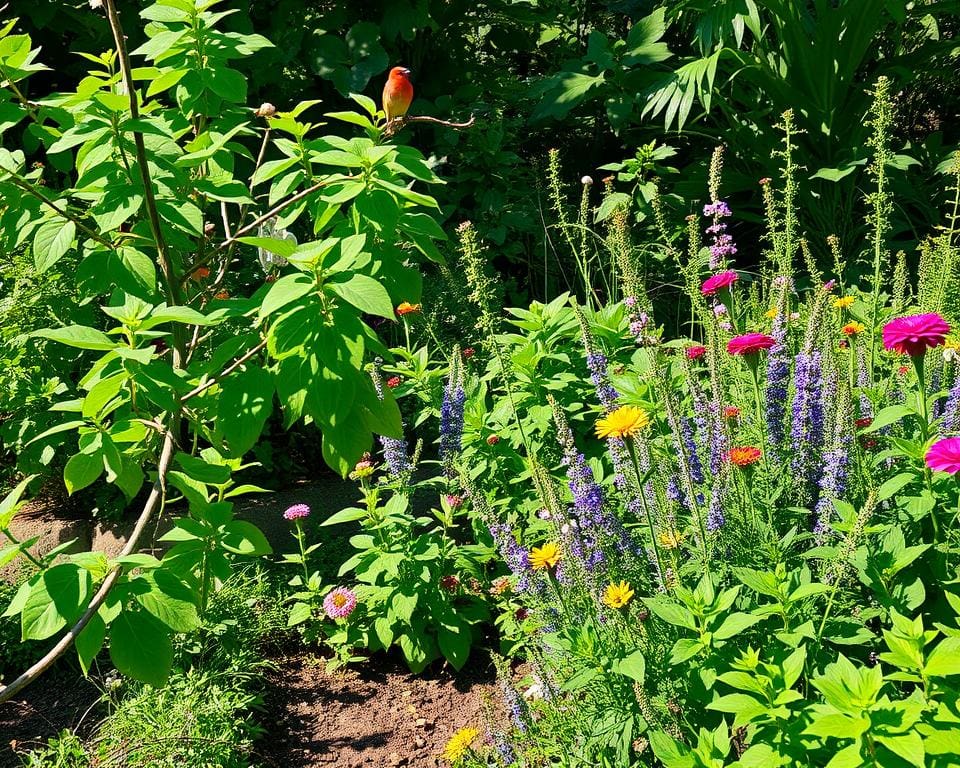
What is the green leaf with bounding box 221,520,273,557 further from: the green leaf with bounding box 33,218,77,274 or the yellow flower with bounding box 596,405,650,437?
the yellow flower with bounding box 596,405,650,437

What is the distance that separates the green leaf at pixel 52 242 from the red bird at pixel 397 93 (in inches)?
23.4

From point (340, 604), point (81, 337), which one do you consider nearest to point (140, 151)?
point (81, 337)

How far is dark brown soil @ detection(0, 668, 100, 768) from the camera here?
2643 millimetres

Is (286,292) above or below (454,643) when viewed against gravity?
above

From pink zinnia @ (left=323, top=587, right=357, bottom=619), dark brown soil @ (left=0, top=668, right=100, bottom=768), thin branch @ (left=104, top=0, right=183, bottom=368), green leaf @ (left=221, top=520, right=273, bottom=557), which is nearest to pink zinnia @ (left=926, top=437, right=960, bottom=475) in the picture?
green leaf @ (left=221, top=520, right=273, bottom=557)

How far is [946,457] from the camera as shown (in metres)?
1.42

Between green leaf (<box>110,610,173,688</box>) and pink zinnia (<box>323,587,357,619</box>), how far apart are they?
1.41 metres

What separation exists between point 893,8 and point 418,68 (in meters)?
2.71

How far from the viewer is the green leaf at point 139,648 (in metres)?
1.33

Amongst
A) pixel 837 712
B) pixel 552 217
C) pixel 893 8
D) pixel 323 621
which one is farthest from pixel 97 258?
pixel 893 8

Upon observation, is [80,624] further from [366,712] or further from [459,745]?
[366,712]

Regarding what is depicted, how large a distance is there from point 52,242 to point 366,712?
71.3 inches

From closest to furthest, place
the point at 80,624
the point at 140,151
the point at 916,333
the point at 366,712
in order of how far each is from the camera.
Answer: the point at 80,624, the point at 140,151, the point at 916,333, the point at 366,712

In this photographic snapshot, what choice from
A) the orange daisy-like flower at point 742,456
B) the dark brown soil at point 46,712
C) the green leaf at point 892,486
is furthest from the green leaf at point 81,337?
the dark brown soil at point 46,712
